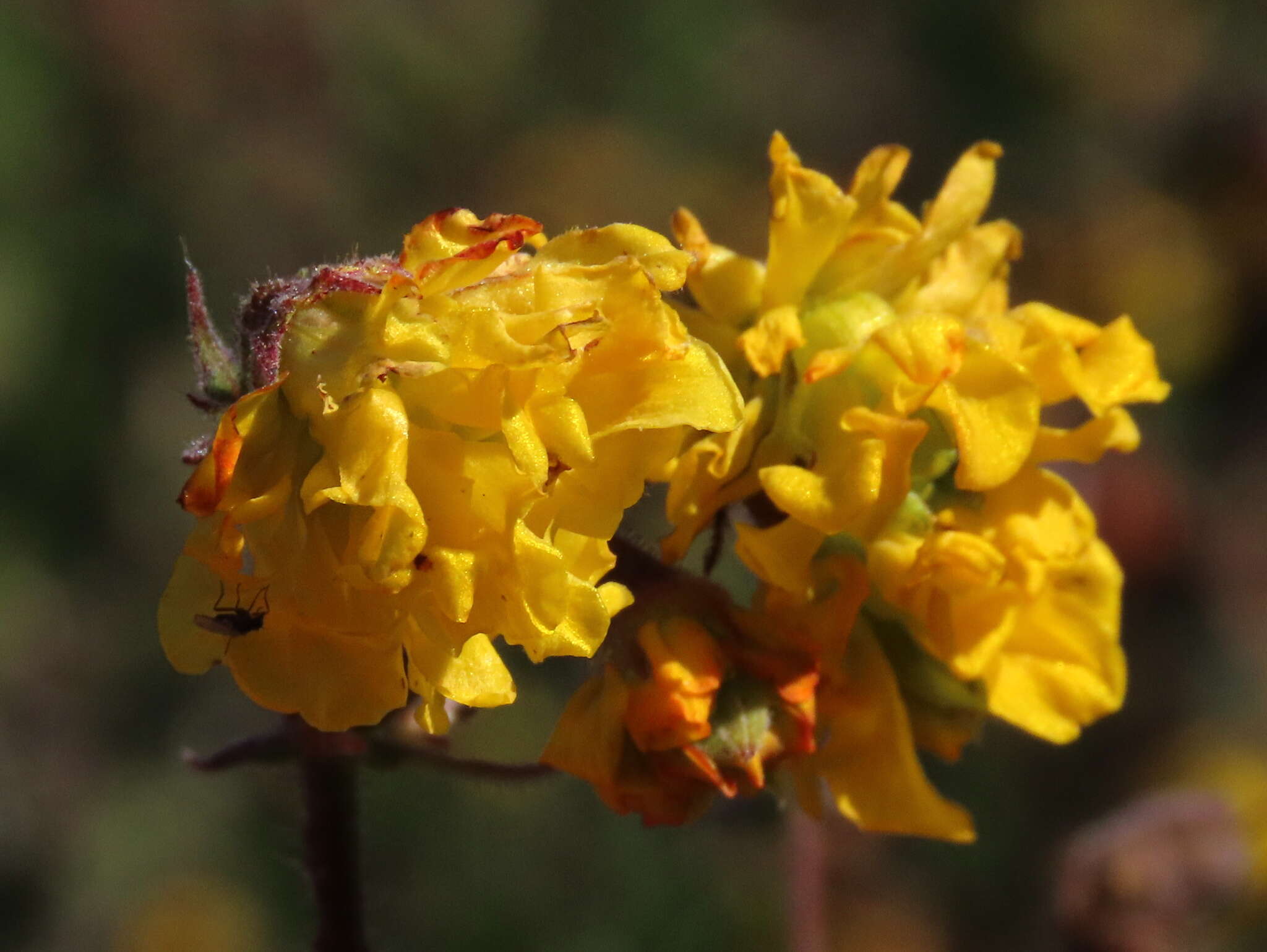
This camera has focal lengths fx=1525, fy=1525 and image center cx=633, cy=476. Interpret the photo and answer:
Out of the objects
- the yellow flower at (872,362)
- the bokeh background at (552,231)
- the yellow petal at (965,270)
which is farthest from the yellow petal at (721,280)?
the bokeh background at (552,231)

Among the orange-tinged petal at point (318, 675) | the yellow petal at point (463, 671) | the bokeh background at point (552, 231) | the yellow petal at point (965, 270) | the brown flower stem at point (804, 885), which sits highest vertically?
the yellow petal at point (965, 270)

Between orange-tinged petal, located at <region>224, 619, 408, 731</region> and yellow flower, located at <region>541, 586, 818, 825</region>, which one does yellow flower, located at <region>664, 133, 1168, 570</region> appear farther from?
orange-tinged petal, located at <region>224, 619, 408, 731</region>

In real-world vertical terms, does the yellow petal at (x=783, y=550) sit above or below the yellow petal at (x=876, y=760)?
above

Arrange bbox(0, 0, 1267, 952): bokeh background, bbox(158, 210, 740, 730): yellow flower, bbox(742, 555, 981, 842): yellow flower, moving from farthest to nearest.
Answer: bbox(0, 0, 1267, 952): bokeh background < bbox(742, 555, 981, 842): yellow flower < bbox(158, 210, 740, 730): yellow flower

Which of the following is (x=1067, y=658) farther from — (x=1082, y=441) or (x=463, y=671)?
(x=463, y=671)

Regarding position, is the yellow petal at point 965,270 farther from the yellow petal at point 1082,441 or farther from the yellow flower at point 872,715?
the yellow flower at point 872,715

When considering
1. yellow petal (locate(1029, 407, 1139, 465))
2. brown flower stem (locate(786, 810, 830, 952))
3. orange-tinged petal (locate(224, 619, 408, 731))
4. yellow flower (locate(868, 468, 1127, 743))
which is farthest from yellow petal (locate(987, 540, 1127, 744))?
brown flower stem (locate(786, 810, 830, 952))

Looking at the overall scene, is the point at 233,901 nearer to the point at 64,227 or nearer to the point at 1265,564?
the point at 64,227
